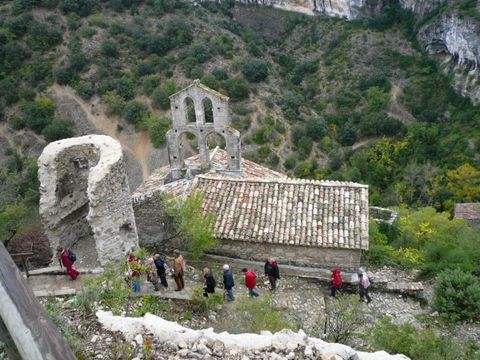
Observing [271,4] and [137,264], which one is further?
[271,4]

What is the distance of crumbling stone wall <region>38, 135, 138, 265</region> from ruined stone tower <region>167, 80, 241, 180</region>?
3496mm

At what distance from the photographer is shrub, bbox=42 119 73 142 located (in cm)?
3519

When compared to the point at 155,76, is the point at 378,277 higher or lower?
lower

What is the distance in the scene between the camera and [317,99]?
4450cm

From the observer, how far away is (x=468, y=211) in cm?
2931

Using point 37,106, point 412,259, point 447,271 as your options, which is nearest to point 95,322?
point 447,271

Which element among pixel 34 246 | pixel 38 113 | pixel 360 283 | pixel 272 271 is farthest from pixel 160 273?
pixel 38 113

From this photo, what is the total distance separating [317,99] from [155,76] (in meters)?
16.3

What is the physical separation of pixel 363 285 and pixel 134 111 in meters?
29.1

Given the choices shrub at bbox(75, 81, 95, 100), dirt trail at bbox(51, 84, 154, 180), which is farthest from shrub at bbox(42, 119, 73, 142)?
shrub at bbox(75, 81, 95, 100)

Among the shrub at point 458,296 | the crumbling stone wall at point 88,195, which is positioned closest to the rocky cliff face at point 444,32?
the shrub at point 458,296

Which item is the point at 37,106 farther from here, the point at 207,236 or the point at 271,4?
the point at 271,4

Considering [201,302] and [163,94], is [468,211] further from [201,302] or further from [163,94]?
[201,302]

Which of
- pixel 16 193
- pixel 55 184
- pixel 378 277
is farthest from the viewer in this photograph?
pixel 16 193
